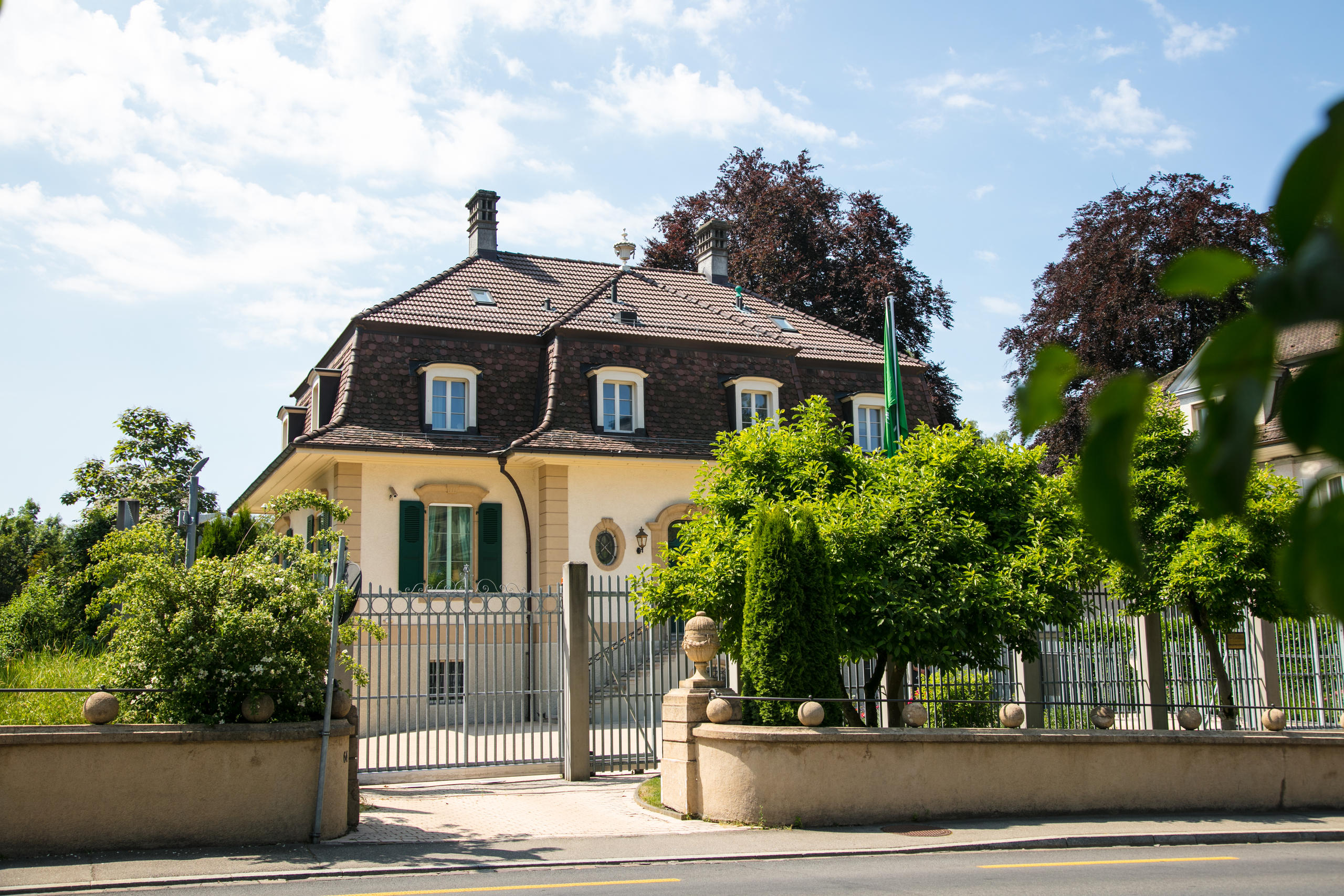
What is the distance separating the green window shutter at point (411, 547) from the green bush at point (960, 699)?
10.7 metres

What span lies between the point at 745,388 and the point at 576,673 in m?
11.3

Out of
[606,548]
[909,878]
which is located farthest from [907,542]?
[606,548]

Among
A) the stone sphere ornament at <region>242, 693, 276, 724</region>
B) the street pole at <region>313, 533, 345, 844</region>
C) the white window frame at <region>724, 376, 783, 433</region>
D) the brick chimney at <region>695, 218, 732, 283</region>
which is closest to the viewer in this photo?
the stone sphere ornament at <region>242, 693, 276, 724</region>

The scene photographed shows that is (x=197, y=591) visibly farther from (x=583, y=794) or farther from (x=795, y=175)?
(x=795, y=175)

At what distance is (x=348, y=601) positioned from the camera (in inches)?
440

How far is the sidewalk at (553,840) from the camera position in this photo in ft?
29.7

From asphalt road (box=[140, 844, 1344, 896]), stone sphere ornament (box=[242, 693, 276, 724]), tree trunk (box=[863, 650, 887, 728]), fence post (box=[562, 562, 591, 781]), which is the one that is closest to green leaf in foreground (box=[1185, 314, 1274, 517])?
asphalt road (box=[140, 844, 1344, 896])

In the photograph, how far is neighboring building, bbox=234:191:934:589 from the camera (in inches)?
869

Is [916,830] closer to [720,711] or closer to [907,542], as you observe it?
[720,711]

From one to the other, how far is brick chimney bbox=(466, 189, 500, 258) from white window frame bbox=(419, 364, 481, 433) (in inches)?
213

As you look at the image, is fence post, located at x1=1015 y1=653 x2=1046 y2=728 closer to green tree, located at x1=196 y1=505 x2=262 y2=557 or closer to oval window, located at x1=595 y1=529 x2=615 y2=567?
oval window, located at x1=595 y1=529 x2=615 y2=567

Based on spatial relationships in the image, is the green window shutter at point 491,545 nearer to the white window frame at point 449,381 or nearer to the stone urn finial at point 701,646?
the white window frame at point 449,381

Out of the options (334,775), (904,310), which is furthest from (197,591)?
(904,310)

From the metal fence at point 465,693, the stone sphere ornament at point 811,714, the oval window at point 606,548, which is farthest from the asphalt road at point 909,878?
the oval window at point 606,548
